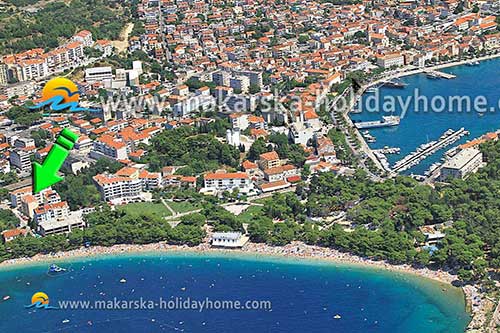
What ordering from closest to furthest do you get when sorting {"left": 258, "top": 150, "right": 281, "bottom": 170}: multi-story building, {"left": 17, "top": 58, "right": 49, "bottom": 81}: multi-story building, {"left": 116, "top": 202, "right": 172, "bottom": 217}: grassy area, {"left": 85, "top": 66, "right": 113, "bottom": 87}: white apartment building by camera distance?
{"left": 116, "top": 202, "right": 172, "bottom": 217}: grassy area
{"left": 258, "top": 150, "right": 281, "bottom": 170}: multi-story building
{"left": 85, "top": 66, "right": 113, "bottom": 87}: white apartment building
{"left": 17, "top": 58, "right": 49, "bottom": 81}: multi-story building

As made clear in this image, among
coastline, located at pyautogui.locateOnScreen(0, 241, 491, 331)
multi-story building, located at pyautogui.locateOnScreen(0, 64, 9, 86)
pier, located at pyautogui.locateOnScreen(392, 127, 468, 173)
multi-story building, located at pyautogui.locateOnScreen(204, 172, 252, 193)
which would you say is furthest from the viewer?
multi-story building, located at pyautogui.locateOnScreen(0, 64, 9, 86)

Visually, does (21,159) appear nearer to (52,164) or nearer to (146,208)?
(146,208)

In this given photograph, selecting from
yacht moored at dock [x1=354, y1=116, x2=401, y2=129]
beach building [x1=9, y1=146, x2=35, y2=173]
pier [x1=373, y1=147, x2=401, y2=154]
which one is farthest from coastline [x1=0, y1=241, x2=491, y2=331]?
yacht moored at dock [x1=354, y1=116, x2=401, y2=129]

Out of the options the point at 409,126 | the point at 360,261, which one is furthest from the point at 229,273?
the point at 409,126

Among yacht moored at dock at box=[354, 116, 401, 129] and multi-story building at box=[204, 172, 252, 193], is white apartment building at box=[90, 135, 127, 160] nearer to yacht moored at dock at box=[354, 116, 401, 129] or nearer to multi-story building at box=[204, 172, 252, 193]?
multi-story building at box=[204, 172, 252, 193]

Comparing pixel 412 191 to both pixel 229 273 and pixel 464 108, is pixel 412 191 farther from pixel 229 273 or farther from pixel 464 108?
pixel 464 108

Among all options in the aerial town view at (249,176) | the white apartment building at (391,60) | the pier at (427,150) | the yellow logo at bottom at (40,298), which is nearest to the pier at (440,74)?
the aerial town view at (249,176)
